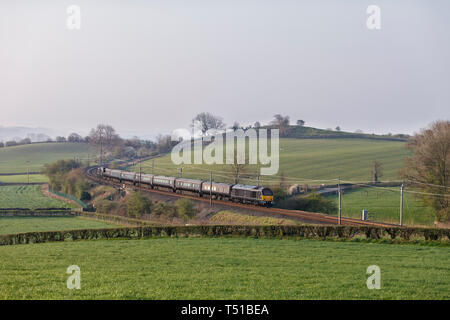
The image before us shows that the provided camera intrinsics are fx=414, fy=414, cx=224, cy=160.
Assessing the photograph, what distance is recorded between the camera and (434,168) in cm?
3838

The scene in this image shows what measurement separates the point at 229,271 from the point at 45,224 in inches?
1325

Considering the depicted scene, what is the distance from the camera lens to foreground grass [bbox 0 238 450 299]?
42.1 feet

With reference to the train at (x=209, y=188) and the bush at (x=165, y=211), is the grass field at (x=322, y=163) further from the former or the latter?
the bush at (x=165, y=211)

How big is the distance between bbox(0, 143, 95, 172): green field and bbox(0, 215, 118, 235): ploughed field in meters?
69.2

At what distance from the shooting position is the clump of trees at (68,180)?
69.2 meters

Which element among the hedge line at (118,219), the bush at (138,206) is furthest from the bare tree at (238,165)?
the hedge line at (118,219)

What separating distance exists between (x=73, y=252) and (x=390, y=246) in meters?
17.9

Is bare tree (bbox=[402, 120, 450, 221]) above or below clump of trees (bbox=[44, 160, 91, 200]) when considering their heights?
above

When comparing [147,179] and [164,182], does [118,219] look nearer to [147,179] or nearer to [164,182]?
[164,182]

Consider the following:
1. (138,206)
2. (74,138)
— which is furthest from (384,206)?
(74,138)

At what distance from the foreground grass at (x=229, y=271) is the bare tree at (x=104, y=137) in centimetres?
9743

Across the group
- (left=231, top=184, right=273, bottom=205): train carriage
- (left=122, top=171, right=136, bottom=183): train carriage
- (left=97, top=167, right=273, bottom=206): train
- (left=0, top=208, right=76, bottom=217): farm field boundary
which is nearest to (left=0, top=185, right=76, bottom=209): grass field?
(left=0, top=208, right=76, bottom=217): farm field boundary

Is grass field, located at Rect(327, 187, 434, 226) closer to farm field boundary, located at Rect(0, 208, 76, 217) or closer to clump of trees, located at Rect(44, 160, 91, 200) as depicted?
farm field boundary, located at Rect(0, 208, 76, 217)
